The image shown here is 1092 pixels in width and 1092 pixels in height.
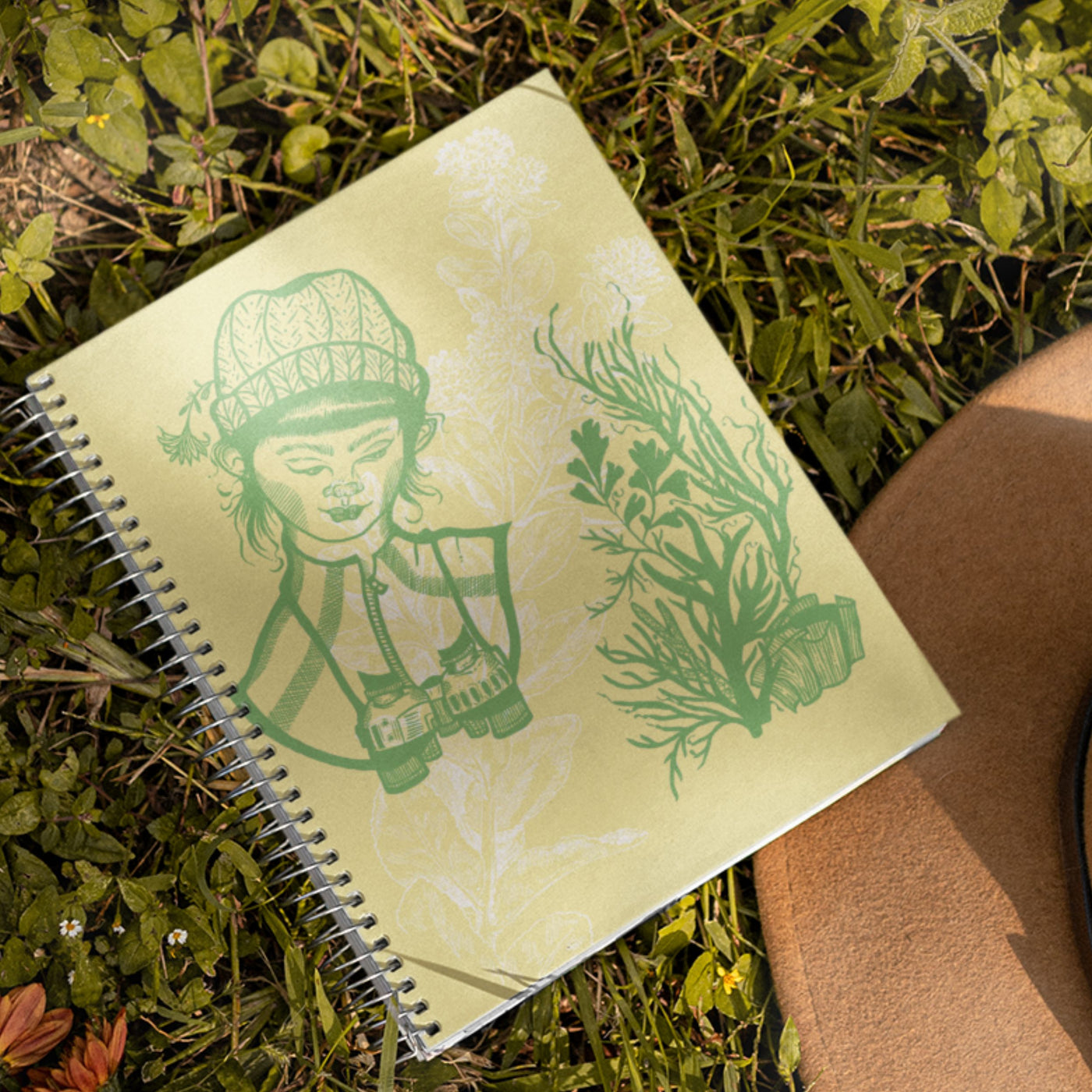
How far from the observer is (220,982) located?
2.68ft

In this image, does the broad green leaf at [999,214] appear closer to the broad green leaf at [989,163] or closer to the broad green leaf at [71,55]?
the broad green leaf at [989,163]

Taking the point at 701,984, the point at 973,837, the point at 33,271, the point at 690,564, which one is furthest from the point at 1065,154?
the point at 33,271

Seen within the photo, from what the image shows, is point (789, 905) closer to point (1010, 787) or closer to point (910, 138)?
point (1010, 787)

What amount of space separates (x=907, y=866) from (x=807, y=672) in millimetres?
195

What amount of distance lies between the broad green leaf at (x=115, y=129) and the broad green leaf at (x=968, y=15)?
0.72 meters

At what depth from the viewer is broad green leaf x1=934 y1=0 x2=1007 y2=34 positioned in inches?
28.3

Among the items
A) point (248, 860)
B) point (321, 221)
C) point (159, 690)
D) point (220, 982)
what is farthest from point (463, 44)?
point (220, 982)

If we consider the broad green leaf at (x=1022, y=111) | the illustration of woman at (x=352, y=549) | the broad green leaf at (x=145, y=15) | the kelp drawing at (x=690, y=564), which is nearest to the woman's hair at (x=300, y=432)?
the illustration of woman at (x=352, y=549)

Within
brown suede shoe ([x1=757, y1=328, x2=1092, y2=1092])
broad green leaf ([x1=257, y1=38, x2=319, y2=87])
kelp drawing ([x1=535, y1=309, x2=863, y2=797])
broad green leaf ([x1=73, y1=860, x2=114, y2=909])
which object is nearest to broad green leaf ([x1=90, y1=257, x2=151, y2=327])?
broad green leaf ([x1=257, y1=38, x2=319, y2=87])

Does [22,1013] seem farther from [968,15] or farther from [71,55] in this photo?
[968,15]

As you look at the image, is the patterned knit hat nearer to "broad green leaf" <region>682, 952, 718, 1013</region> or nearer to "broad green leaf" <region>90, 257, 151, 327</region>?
"broad green leaf" <region>90, 257, 151, 327</region>

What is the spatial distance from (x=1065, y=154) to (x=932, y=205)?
0.12 metres

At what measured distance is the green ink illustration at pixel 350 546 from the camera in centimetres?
77

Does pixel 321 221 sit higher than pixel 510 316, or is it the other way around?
pixel 321 221
